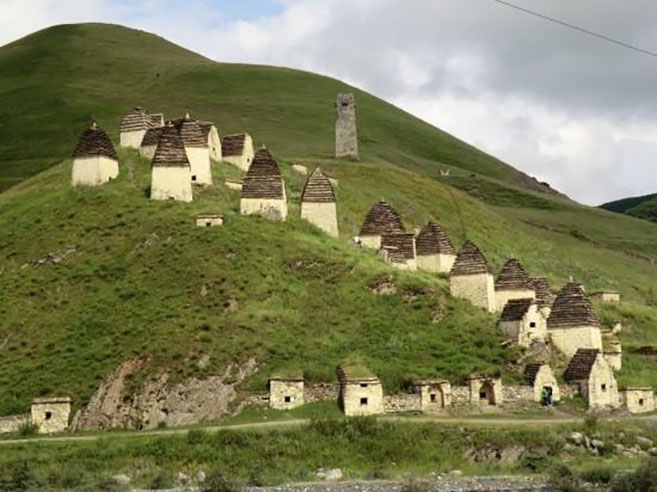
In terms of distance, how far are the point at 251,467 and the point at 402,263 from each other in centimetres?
2192

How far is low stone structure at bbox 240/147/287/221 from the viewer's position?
5669 cm

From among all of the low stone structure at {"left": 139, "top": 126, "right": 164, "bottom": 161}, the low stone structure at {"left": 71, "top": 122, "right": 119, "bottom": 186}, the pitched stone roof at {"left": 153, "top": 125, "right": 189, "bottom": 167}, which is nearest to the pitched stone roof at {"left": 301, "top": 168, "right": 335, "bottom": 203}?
the pitched stone roof at {"left": 153, "top": 125, "right": 189, "bottom": 167}

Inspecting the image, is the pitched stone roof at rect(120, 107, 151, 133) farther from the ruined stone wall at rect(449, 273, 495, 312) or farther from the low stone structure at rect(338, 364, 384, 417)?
the low stone structure at rect(338, 364, 384, 417)

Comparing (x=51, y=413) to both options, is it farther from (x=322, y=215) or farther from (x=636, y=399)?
(x=636, y=399)

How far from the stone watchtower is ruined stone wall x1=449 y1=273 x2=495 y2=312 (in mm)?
44326

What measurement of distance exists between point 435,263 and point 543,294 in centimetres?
518

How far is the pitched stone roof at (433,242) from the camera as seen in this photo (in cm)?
5947

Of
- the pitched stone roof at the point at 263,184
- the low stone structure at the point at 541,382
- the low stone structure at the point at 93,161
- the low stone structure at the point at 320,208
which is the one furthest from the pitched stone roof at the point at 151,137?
the low stone structure at the point at 541,382

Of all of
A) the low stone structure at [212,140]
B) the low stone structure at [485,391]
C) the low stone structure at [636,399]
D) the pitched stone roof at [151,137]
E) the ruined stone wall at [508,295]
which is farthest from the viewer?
the pitched stone roof at [151,137]

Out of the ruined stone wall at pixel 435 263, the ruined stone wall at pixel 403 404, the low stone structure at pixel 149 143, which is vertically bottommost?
the ruined stone wall at pixel 403 404

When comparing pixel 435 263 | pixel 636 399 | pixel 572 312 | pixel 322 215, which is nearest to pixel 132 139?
pixel 322 215

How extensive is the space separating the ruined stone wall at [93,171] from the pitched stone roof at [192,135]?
Result: 374 cm

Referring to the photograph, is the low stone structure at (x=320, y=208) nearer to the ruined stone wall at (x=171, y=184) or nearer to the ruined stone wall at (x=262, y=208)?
the ruined stone wall at (x=262, y=208)

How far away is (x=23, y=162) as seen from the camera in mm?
113000
